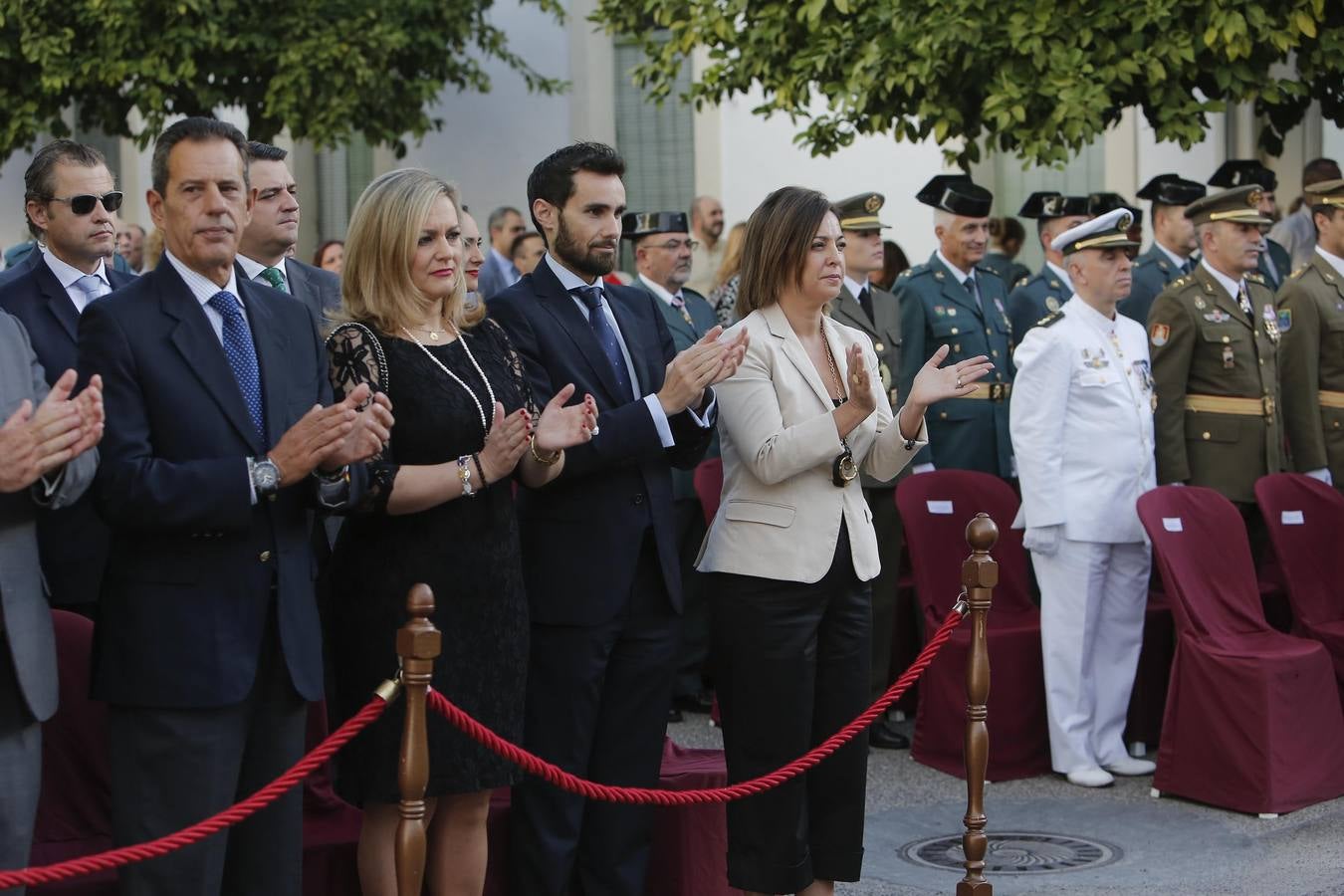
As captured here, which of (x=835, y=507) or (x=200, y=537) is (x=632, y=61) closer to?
(x=835, y=507)

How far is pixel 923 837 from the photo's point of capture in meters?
6.59

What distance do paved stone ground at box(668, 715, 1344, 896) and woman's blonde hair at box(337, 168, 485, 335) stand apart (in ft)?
8.16

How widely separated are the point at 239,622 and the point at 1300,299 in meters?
5.78

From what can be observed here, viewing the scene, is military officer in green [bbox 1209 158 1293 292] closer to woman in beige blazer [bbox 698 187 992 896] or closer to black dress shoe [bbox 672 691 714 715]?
black dress shoe [bbox 672 691 714 715]

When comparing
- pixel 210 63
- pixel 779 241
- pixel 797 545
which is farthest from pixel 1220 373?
pixel 210 63

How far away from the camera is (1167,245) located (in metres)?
9.99

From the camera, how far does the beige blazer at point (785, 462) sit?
4957mm

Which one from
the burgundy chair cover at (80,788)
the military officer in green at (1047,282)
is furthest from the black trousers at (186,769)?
the military officer in green at (1047,282)

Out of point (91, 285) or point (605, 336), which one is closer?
point (605, 336)

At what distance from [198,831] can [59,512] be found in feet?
4.77

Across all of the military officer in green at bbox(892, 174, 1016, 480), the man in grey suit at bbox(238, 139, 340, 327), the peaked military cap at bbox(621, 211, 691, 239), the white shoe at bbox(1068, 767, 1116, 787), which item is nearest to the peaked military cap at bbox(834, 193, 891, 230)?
the military officer in green at bbox(892, 174, 1016, 480)

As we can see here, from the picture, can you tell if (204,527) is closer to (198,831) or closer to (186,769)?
(186,769)

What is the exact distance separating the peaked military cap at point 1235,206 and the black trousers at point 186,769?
532 centimetres

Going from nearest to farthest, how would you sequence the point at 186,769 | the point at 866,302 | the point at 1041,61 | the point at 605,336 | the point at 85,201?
the point at 186,769, the point at 605,336, the point at 85,201, the point at 1041,61, the point at 866,302
